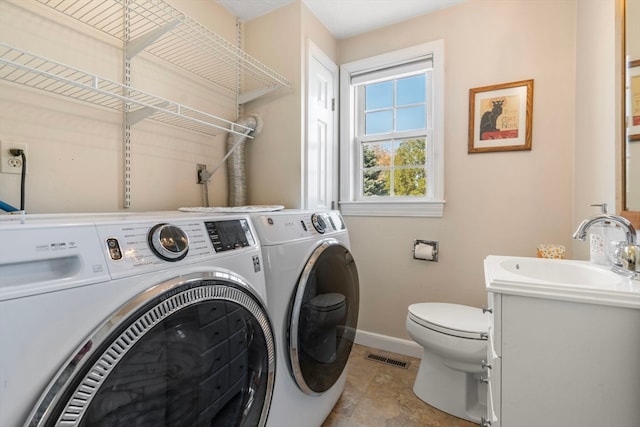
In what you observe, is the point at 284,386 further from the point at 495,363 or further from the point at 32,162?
the point at 32,162

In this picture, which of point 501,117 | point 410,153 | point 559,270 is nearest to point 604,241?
point 559,270

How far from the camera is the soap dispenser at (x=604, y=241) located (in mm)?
1090

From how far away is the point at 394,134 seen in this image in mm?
2148

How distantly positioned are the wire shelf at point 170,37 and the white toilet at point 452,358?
60.3 inches

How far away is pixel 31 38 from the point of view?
104 cm

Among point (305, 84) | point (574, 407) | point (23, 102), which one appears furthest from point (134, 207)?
point (574, 407)

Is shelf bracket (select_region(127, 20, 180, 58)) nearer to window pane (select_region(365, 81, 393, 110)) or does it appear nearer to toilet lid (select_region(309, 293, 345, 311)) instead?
toilet lid (select_region(309, 293, 345, 311))

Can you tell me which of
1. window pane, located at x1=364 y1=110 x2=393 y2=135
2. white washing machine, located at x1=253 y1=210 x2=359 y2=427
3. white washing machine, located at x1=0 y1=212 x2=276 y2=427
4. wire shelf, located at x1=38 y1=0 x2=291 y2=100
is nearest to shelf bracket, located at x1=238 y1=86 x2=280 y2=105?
wire shelf, located at x1=38 y1=0 x2=291 y2=100

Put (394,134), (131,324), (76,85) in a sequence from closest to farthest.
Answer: (131,324) < (76,85) < (394,134)

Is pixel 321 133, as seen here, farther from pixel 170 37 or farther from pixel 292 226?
pixel 292 226

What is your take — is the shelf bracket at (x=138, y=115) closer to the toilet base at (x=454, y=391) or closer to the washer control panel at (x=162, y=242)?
the washer control panel at (x=162, y=242)

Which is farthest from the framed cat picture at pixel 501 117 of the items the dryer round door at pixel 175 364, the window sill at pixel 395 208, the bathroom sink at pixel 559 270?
the dryer round door at pixel 175 364

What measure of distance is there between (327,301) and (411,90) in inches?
64.3

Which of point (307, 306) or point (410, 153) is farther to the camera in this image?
point (410, 153)
